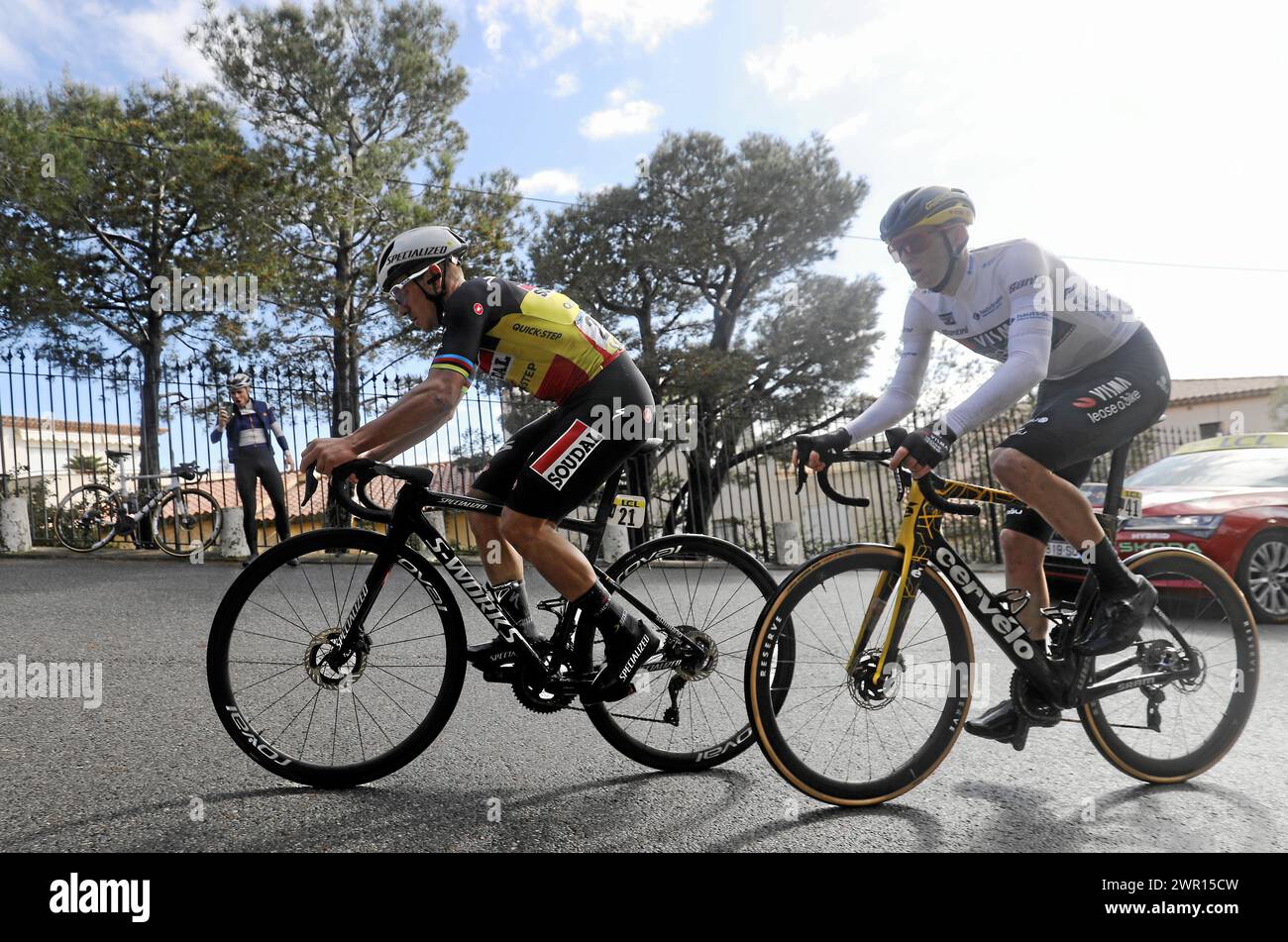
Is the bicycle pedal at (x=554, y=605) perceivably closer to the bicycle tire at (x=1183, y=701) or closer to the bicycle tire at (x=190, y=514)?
the bicycle tire at (x=1183, y=701)

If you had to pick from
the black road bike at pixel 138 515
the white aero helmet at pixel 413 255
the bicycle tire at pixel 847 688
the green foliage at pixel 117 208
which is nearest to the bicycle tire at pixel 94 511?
the black road bike at pixel 138 515

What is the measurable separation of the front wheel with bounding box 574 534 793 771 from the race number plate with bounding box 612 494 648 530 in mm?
107

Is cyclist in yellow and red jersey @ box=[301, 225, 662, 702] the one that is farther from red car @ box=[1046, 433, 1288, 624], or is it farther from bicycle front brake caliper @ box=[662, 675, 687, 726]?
red car @ box=[1046, 433, 1288, 624]

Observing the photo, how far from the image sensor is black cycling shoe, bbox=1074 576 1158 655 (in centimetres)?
282

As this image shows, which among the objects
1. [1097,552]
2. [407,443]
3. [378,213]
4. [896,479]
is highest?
[378,213]

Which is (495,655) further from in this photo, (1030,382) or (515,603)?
(1030,382)

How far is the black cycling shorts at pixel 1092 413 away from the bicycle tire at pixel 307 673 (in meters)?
2.08

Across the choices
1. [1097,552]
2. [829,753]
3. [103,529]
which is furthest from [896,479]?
[103,529]

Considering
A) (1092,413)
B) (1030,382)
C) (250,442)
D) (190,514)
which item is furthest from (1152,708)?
(190,514)

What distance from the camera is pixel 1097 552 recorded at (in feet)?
9.37

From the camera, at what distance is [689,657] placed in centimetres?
315

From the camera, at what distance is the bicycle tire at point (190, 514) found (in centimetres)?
1073
